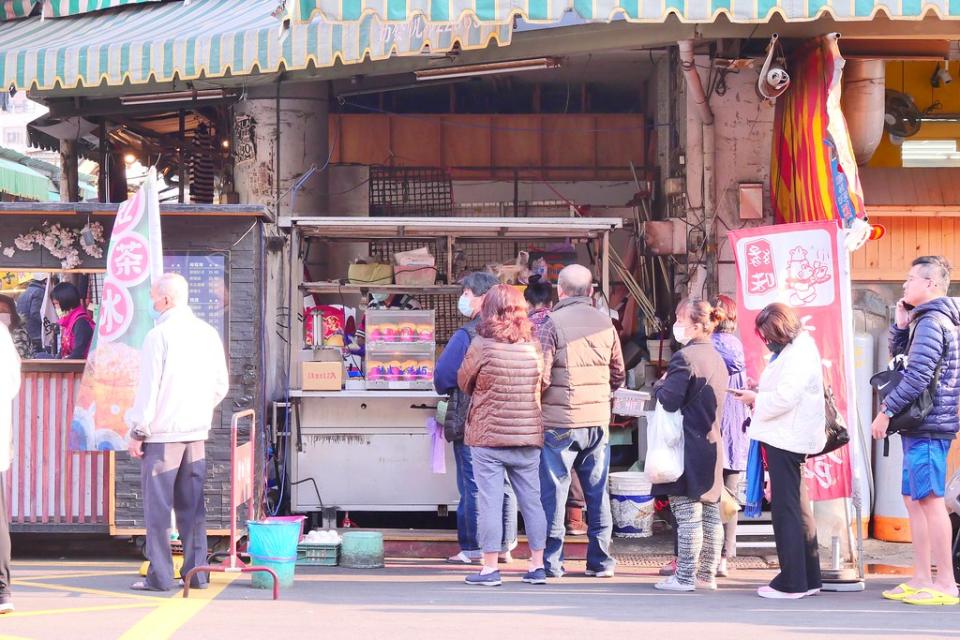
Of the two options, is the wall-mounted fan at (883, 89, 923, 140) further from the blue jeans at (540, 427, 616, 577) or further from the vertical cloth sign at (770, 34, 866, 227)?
the blue jeans at (540, 427, 616, 577)

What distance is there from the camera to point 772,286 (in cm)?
785

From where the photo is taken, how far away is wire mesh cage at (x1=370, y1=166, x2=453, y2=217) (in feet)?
40.1

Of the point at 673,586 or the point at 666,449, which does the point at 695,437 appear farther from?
the point at 673,586

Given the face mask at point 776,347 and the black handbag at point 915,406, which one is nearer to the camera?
the black handbag at point 915,406

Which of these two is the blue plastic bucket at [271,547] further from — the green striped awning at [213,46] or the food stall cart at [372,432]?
the green striped awning at [213,46]

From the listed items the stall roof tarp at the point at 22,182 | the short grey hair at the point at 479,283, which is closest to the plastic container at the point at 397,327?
the short grey hair at the point at 479,283

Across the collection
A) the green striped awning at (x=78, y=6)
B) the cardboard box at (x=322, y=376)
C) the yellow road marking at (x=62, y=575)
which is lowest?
the yellow road marking at (x=62, y=575)

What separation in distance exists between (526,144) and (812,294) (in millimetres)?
5226

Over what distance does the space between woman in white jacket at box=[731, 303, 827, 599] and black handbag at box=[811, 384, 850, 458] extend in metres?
0.09

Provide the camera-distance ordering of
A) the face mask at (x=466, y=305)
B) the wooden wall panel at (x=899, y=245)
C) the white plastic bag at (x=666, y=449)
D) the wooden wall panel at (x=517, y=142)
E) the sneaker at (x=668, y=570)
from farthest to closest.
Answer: the wooden wall panel at (x=517, y=142)
the wooden wall panel at (x=899, y=245)
the face mask at (x=466, y=305)
the sneaker at (x=668, y=570)
the white plastic bag at (x=666, y=449)

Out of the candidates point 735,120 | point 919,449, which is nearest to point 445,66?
point 735,120

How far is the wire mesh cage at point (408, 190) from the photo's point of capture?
12219 millimetres

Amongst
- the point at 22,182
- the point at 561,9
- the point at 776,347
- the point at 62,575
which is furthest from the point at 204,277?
the point at 22,182

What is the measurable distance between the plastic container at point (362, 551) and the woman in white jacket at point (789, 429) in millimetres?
2683
